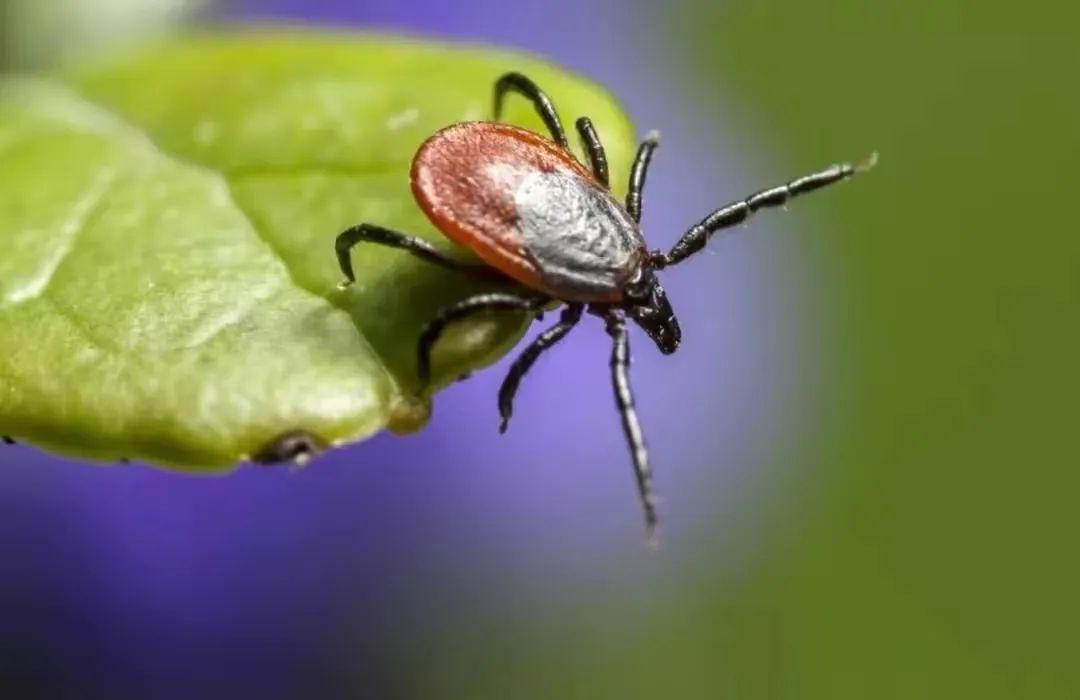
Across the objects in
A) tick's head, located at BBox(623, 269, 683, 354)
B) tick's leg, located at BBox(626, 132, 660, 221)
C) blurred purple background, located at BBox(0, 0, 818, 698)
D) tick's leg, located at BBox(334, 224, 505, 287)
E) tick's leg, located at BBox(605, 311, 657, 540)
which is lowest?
blurred purple background, located at BBox(0, 0, 818, 698)

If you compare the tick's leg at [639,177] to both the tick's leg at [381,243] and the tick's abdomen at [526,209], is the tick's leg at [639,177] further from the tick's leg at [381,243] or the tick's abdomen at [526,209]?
the tick's leg at [381,243]

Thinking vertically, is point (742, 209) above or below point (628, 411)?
above

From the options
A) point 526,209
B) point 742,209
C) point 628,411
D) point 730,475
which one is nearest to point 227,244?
point 526,209

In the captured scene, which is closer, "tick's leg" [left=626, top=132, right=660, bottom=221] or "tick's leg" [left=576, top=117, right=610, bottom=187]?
"tick's leg" [left=576, top=117, right=610, bottom=187]

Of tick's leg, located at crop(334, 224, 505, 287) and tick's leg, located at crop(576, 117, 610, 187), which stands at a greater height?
tick's leg, located at crop(576, 117, 610, 187)

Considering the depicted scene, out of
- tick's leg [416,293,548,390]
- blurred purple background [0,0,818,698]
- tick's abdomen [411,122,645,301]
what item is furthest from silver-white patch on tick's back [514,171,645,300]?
blurred purple background [0,0,818,698]

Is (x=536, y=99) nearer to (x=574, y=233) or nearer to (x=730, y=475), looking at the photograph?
(x=574, y=233)

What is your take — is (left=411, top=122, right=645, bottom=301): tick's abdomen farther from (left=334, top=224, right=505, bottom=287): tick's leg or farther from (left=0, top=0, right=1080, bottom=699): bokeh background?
(left=0, top=0, right=1080, bottom=699): bokeh background

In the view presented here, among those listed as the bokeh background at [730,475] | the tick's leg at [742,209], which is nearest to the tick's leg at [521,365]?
the tick's leg at [742,209]
